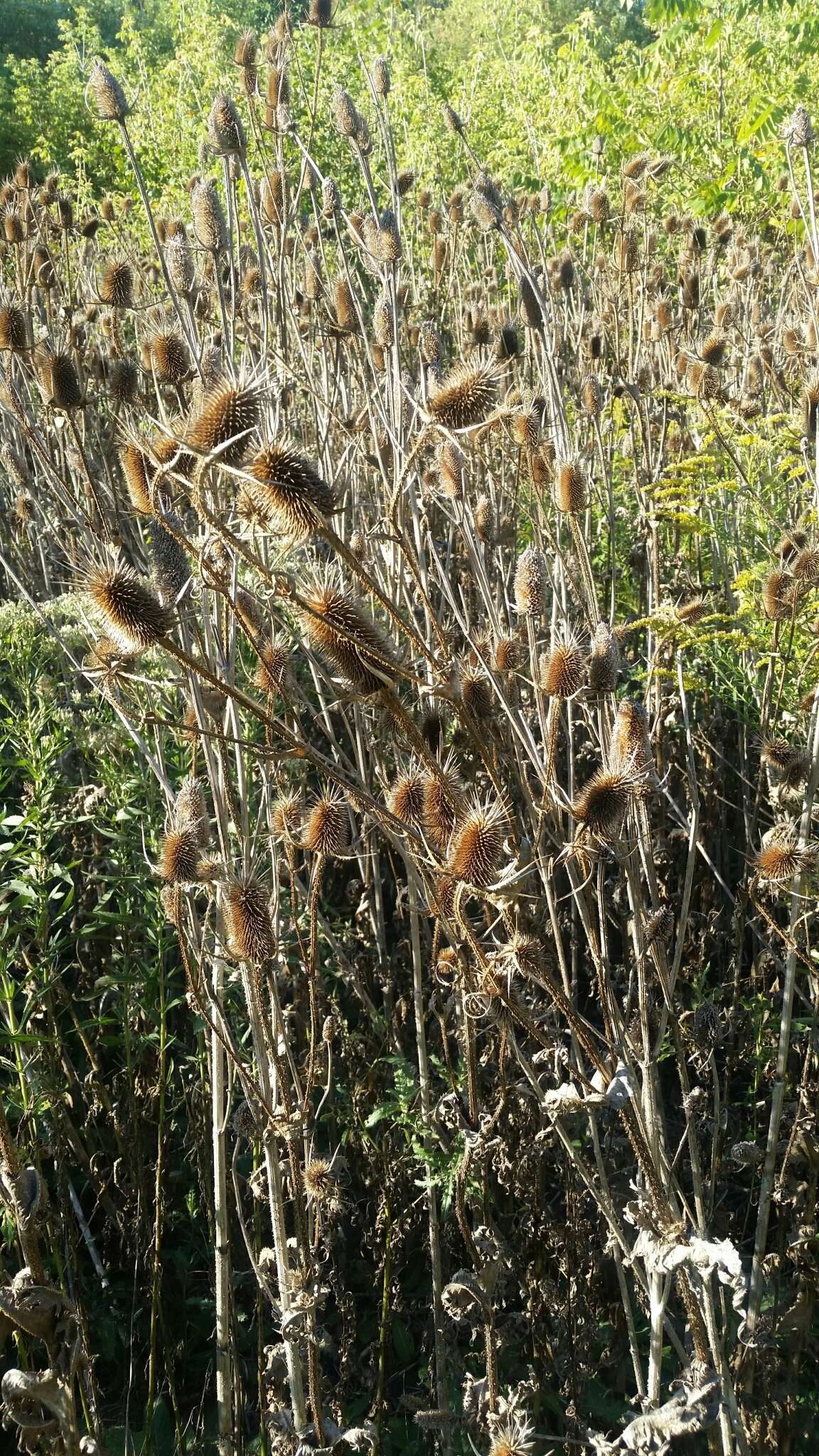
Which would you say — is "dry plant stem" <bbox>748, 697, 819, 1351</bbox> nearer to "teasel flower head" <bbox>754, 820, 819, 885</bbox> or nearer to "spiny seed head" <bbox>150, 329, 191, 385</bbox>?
"teasel flower head" <bbox>754, 820, 819, 885</bbox>

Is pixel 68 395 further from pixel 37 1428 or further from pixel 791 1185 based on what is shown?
pixel 791 1185

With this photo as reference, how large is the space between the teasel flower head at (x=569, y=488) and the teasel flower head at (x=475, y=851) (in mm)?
1290

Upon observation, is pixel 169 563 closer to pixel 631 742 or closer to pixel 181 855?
pixel 181 855

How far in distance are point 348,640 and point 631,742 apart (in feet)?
2.03

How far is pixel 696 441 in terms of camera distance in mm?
6035

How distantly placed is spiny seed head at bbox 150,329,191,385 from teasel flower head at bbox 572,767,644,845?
1354 millimetres

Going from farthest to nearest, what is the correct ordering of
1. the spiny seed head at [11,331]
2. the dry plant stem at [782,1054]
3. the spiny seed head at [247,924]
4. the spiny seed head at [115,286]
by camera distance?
the spiny seed head at [115,286], the spiny seed head at [11,331], the dry plant stem at [782,1054], the spiny seed head at [247,924]

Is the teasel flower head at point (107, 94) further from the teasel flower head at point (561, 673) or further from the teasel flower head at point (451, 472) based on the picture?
the teasel flower head at point (561, 673)

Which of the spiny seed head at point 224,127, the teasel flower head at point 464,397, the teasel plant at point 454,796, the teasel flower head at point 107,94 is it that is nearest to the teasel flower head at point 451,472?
the teasel plant at point 454,796

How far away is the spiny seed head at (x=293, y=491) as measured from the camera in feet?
4.89

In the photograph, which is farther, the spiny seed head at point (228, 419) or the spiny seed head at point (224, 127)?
the spiny seed head at point (224, 127)

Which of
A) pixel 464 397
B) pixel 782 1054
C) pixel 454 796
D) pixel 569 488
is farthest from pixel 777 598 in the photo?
pixel 454 796

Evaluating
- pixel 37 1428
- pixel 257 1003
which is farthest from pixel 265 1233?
pixel 257 1003

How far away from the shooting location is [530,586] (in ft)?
7.75
